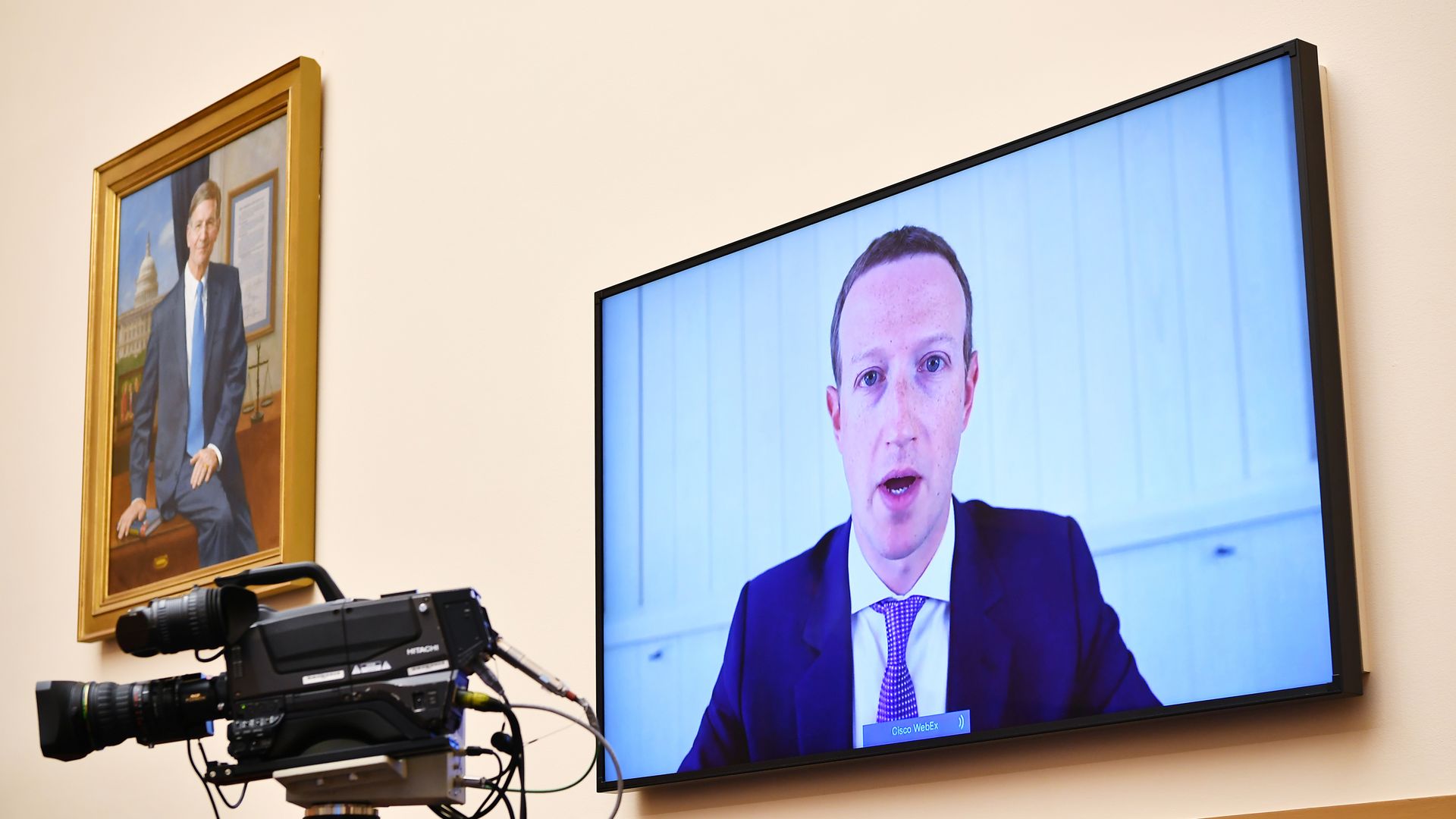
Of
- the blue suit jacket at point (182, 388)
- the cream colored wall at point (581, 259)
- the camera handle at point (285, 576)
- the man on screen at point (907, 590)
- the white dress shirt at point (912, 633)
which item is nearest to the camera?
the cream colored wall at point (581, 259)

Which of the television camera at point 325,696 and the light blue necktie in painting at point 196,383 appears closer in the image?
the television camera at point 325,696

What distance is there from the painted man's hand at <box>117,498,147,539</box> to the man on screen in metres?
1.77

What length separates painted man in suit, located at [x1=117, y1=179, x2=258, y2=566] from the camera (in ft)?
11.8

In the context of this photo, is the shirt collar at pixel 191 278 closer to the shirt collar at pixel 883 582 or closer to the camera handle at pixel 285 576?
the camera handle at pixel 285 576

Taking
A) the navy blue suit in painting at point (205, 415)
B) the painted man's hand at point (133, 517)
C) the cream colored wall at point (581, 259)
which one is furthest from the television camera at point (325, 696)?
the painted man's hand at point (133, 517)

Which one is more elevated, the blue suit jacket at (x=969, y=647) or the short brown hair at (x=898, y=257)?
the short brown hair at (x=898, y=257)

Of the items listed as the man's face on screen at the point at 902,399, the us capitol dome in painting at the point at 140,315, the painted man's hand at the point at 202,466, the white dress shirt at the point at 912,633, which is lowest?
the white dress shirt at the point at 912,633

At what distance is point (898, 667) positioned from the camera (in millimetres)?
2373

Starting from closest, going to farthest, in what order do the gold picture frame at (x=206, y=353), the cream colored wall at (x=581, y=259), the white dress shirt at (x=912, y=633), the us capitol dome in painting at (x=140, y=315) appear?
the cream colored wall at (x=581, y=259) → the white dress shirt at (x=912, y=633) → the gold picture frame at (x=206, y=353) → the us capitol dome in painting at (x=140, y=315)

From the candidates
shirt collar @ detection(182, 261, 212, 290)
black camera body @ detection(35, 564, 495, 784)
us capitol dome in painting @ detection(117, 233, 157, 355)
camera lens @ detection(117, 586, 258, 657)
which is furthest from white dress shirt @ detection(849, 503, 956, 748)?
us capitol dome in painting @ detection(117, 233, 157, 355)

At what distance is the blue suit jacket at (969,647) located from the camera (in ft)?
7.09

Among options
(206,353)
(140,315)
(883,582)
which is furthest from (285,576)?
(140,315)

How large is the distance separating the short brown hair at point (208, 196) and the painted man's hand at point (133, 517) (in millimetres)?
682

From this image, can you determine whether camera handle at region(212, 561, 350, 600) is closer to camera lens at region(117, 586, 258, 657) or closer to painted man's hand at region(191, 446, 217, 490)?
camera lens at region(117, 586, 258, 657)
